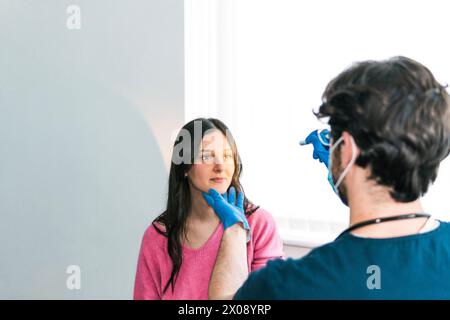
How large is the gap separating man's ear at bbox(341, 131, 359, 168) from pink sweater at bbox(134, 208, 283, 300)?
674 mm

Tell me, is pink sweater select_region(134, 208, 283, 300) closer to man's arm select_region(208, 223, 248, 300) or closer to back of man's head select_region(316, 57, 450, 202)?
man's arm select_region(208, 223, 248, 300)

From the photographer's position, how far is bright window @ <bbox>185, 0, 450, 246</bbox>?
170 centimetres

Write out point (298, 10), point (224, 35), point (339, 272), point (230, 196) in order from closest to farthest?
1. point (339, 272)
2. point (230, 196)
3. point (298, 10)
4. point (224, 35)

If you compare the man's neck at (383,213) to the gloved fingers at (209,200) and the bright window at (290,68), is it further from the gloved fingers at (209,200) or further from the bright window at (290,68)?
the bright window at (290,68)

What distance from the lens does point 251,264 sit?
1.48 meters

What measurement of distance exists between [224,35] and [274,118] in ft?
1.47

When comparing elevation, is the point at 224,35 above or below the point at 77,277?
above

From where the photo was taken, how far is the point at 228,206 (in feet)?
4.33

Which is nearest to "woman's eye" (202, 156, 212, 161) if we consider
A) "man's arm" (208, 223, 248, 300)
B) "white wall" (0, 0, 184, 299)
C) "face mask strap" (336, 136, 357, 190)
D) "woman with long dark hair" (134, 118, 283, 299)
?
"woman with long dark hair" (134, 118, 283, 299)
